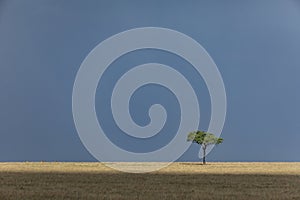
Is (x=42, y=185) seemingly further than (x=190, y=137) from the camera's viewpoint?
No

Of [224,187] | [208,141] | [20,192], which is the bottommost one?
[208,141]

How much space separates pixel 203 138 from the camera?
107m

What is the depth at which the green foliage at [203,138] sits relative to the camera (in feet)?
349

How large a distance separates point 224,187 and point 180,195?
6421mm

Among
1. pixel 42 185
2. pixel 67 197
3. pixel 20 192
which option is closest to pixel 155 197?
pixel 67 197

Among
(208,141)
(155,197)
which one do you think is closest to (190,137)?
(208,141)

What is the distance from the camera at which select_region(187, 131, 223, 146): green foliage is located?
10644cm

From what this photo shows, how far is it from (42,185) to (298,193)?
14.8 m

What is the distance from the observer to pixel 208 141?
107m

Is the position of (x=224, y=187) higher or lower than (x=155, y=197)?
lower

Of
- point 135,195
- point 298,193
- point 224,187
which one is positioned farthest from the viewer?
point 224,187

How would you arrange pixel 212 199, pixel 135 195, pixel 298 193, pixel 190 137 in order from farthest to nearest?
pixel 190 137, pixel 298 193, pixel 135 195, pixel 212 199

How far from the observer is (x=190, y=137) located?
106812mm

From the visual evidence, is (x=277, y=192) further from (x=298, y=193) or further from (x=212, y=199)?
(x=212, y=199)
